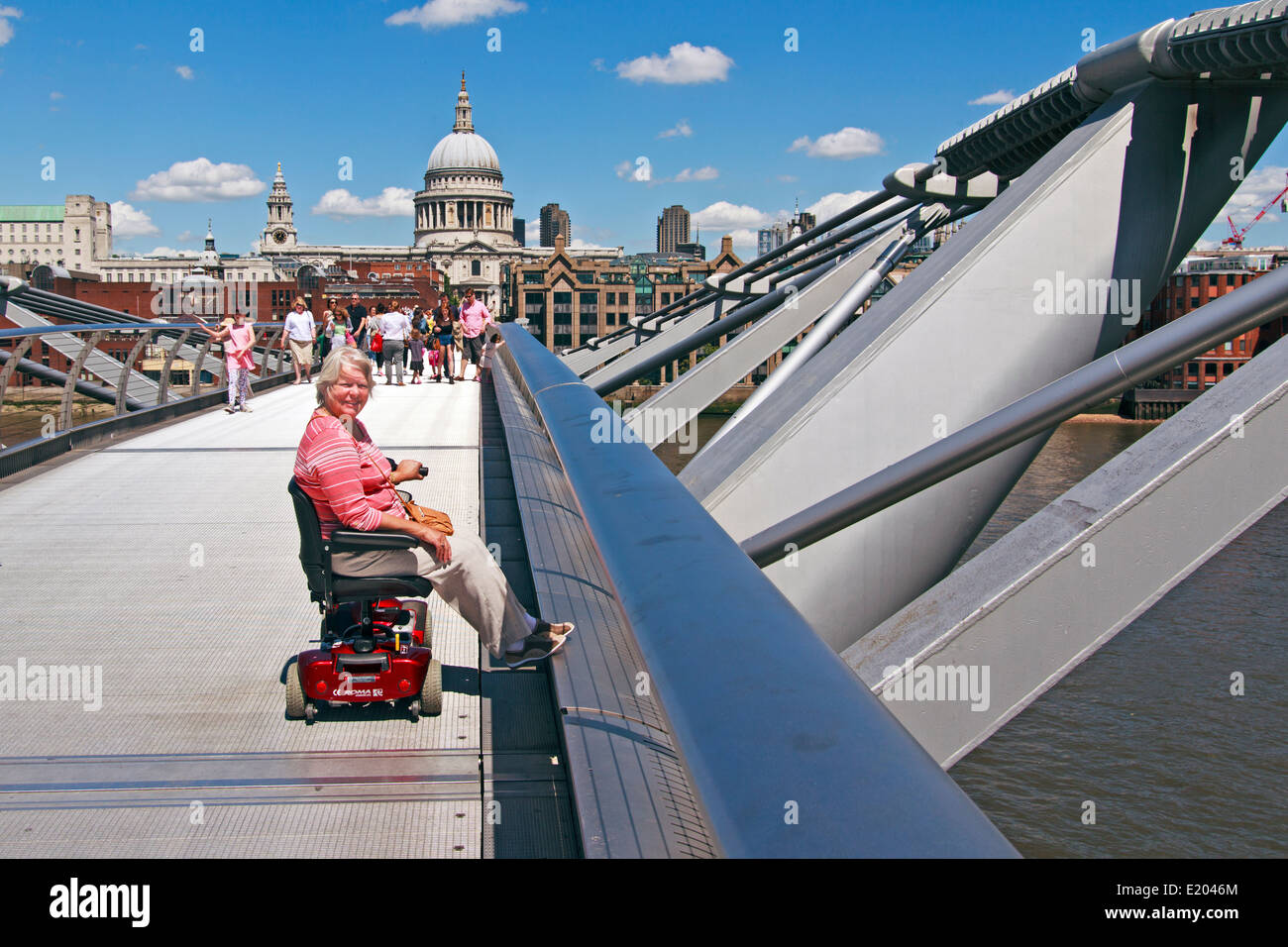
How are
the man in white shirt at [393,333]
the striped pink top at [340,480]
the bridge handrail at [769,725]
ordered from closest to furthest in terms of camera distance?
1. the bridge handrail at [769,725]
2. the striped pink top at [340,480]
3. the man in white shirt at [393,333]

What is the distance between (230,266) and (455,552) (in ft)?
417

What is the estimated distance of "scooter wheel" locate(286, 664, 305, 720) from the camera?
2557 millimetres

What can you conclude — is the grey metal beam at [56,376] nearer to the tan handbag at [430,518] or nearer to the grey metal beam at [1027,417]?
the tan handbag at [430,518]

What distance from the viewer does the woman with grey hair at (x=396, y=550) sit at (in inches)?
101

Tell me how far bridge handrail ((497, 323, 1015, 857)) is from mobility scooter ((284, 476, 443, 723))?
50.5 inches

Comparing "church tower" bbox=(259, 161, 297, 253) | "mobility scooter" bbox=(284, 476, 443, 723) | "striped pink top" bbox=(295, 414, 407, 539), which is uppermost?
"church tower" bbox=(259, 161, 297, 253)

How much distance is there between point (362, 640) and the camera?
2615mm

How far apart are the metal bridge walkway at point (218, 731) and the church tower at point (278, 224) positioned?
13356 cm

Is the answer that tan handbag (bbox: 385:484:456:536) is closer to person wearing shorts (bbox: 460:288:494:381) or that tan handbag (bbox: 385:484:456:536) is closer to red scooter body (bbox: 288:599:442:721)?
red scooter body (bbox: 288:599:442:721)

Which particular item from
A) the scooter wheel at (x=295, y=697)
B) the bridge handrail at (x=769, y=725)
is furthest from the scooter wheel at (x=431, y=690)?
the bridge handrail at (x=769, y=725)

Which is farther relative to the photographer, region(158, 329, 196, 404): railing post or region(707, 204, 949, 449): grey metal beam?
region(707, 204, 949, 449): grey metal beam

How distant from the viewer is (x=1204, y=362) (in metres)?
62.7

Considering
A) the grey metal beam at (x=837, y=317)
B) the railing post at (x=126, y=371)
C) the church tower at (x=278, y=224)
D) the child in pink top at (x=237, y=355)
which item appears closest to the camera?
the railing post at (x=126, y=371)

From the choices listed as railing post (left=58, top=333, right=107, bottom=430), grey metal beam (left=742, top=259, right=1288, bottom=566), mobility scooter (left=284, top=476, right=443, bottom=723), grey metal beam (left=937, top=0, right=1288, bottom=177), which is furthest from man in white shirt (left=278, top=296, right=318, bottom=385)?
grey metal beam (left=742, top=259, right=1288, bottom=566)
